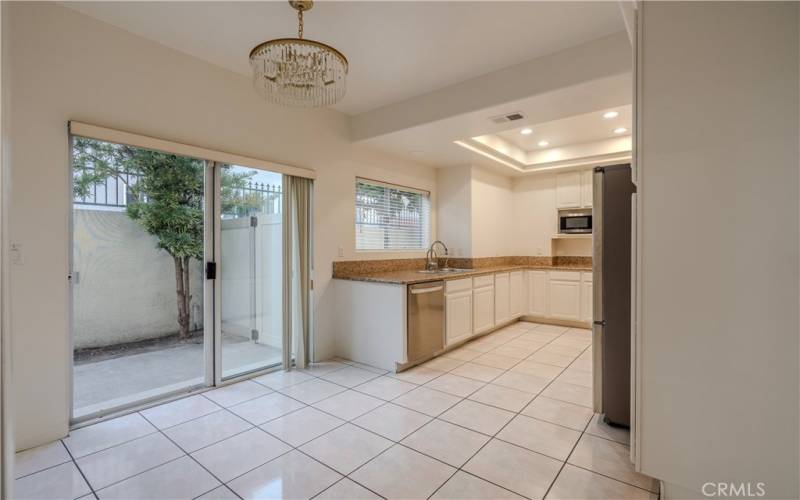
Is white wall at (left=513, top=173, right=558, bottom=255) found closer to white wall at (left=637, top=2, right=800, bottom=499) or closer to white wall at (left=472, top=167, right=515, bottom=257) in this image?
white wall at (left=472, top=167, right=515, bottom=257)

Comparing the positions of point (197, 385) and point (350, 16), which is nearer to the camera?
point (350, 16)

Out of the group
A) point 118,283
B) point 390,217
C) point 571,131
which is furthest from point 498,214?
point 118,283

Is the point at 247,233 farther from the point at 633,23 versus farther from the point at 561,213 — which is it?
the point at 561,213

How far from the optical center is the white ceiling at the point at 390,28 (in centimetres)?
235

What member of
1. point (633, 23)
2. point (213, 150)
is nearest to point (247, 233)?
point (213, 150)

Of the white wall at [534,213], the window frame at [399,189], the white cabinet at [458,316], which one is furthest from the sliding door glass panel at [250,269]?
the white wall at [534,213]

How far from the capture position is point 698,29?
148 centimetres

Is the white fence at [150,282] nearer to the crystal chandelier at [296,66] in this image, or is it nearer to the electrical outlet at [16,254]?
the electrical outlet at [16,254]

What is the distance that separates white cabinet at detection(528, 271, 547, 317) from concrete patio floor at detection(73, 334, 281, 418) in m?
4.17

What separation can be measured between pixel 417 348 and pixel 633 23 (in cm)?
302

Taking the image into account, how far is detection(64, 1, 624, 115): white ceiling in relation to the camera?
235 centimetres

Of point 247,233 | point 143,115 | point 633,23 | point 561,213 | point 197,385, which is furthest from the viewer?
point 561,213

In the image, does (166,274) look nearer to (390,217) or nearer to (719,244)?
(390,217)

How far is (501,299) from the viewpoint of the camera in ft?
17.0
